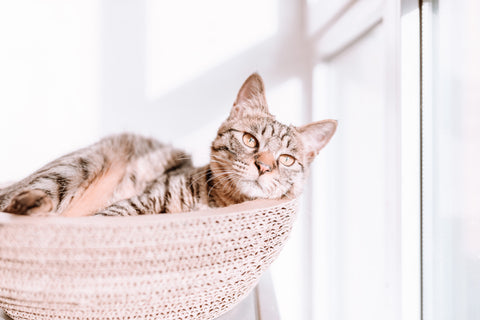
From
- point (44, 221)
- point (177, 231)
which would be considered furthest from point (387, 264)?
point (44, 221)

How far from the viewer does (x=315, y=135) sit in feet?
3.23

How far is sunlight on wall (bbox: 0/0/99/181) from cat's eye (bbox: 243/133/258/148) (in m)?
1.11

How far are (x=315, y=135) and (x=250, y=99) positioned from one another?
23 centimetres

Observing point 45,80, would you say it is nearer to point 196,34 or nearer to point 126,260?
point 196,34

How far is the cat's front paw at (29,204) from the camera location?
1.86ft

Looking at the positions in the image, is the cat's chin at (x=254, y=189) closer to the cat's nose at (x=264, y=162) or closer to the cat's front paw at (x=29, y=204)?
the cat's nose at (x=264, y=162)

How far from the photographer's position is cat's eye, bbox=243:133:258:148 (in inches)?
36.7

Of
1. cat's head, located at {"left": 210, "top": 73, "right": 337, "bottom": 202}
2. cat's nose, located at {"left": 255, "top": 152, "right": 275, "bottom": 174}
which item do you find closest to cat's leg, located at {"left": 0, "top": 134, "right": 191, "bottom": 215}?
cat's head, located at {"left": 210, "top": 73, "right": 337, "bottom": 202}

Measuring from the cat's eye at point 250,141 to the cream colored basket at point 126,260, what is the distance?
0.34 metres

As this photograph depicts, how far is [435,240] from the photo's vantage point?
0.88 metres

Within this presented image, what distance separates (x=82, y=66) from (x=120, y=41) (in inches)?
9.3

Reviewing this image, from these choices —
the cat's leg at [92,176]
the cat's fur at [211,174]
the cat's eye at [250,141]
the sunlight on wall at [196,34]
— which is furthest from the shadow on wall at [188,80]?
the cat's eye at [250,141]

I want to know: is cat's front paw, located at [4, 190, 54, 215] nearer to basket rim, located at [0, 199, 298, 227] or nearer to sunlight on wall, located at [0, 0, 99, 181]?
basket rim, located at [0, 199, 298, 227]

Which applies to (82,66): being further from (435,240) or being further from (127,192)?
(435,240)
